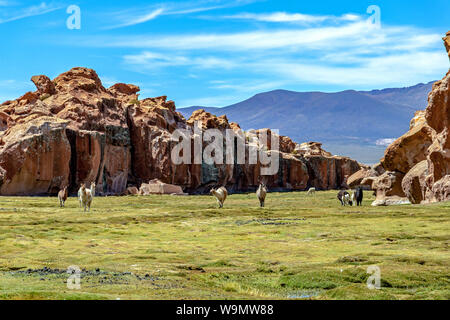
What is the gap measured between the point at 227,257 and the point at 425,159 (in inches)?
1456

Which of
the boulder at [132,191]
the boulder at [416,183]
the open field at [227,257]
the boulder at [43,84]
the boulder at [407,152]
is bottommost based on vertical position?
the open field at [227,257]

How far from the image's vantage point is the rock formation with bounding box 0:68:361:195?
79.2m

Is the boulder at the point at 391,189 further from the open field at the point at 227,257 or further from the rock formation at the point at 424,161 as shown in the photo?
the open field at the point at 227,257

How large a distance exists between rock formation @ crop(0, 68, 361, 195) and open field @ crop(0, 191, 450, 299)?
150 feet

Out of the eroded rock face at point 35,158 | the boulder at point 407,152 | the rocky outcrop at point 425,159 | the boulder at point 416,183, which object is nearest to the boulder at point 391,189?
the rocky outcrop at point 425,159

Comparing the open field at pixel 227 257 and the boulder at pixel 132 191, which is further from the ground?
the boulder at pixel 132 191

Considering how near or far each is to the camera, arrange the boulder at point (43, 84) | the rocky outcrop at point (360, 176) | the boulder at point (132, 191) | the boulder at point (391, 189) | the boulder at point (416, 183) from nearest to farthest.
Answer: the boulder at point (416, 183) < the boulder at point (391, 189) < the rocky outcrop at point (360, 176) < the boulder at point (132, 191) < the boulder at point (43, 84)

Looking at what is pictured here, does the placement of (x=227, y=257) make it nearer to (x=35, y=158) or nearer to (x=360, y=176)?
(x=360, y=176)

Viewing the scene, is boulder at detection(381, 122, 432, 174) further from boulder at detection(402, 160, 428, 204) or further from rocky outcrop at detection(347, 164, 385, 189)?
rocky outcrop at detection(347, 164, 385, 189)

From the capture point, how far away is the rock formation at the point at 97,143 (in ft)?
260

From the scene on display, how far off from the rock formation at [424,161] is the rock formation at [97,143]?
43672 mm

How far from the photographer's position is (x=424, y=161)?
51438mm
